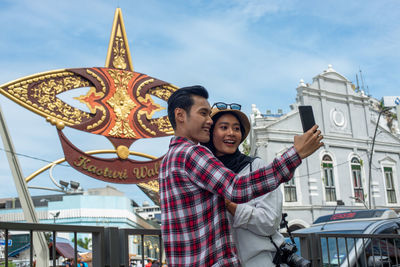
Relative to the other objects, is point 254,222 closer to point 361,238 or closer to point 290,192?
point 361,238

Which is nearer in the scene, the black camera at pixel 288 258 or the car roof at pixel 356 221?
the black camera at pixel 288 258

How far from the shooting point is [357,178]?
23703mm

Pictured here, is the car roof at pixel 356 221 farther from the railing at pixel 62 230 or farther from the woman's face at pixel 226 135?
the railing at pixel 62 230

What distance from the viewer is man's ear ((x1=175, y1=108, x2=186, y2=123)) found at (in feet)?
7.32

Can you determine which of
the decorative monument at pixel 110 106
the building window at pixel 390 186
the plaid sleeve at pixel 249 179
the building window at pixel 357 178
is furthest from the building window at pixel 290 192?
Answer: the plaid sleeve at pixel 249 179

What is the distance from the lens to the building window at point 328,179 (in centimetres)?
2270

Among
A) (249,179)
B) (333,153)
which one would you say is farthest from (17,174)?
(333,153)

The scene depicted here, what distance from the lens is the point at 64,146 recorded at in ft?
22.8

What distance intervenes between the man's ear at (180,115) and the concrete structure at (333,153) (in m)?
19.7

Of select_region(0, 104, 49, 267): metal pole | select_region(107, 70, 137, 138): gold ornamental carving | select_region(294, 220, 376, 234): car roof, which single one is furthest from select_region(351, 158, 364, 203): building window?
select_region(0, 104, 49, 267): metal pole

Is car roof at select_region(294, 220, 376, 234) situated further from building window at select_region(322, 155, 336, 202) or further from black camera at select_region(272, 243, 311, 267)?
building window at select_region(322, 155, 336, 202)

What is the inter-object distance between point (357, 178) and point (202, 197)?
2332 centimetres

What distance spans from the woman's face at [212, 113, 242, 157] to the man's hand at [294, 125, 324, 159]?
64 cm

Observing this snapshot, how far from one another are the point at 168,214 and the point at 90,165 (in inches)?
206
